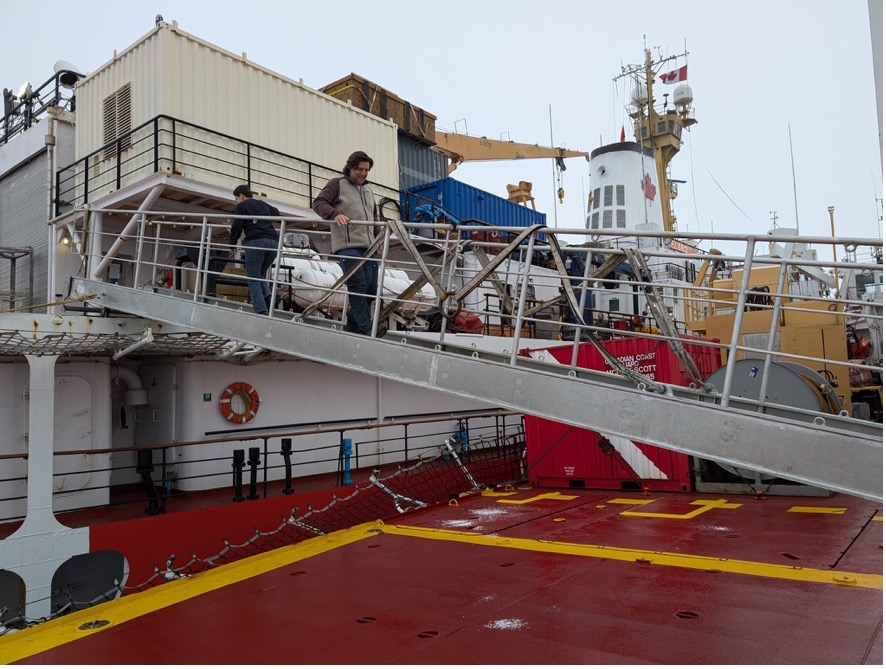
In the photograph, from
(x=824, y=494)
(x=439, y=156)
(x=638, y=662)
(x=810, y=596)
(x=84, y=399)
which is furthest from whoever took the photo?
(x=439, y=156)

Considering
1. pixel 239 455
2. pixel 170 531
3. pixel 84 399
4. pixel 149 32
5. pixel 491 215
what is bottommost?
pixel 170 531

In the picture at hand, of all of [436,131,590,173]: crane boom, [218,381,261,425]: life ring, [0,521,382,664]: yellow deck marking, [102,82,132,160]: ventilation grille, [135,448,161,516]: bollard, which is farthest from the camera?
[436,131,590,173]: crane boom

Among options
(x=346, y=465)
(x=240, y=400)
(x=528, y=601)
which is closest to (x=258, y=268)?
(x=528, y=601)

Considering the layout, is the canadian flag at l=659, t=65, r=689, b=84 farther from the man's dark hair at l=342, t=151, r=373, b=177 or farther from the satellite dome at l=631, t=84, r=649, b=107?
the man's dark hair at l=342, t=151, r=373, b=177

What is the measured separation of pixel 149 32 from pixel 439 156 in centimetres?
992

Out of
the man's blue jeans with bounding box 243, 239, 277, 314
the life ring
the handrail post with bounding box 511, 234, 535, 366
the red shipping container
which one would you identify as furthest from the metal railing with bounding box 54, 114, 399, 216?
the handrail post with bounding box 511, 234, 535, 366

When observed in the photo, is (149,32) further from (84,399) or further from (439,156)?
(439,156)

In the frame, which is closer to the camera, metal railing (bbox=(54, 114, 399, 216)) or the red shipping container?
the red shipping container

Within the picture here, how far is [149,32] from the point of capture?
10.5m

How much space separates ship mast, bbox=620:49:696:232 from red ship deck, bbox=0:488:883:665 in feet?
82.8

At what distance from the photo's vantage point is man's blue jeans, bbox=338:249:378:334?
5992 millimetres

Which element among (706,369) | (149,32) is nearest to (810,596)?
(706,369)

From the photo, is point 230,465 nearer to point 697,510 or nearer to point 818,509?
point 697,510

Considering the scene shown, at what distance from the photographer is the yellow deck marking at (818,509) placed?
7868 millimetres
